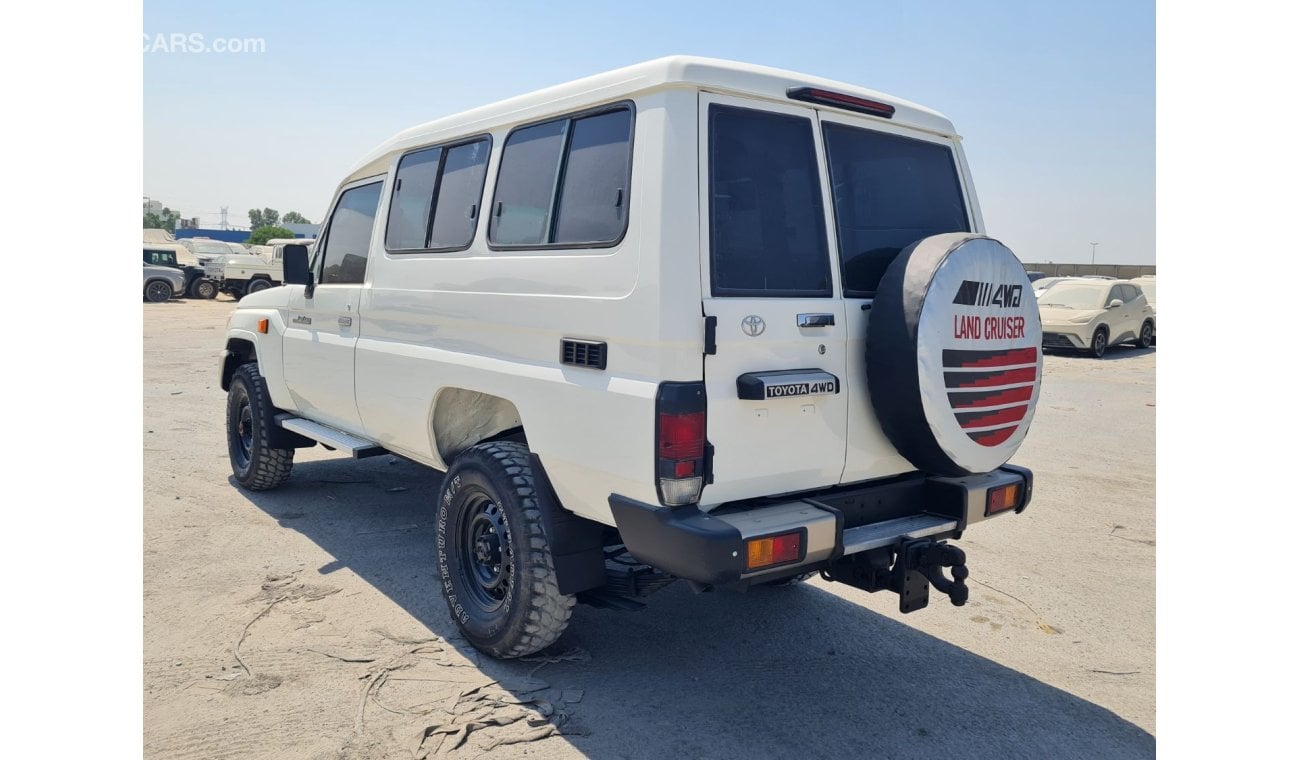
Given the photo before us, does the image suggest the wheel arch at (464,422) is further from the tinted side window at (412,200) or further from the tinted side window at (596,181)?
the tinted side window at (596,181)

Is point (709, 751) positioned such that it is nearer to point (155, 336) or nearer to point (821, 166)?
point (821, 166)

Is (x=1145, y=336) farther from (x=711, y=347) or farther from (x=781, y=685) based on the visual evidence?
(x=711, y=347)

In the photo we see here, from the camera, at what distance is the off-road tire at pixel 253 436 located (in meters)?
6.32

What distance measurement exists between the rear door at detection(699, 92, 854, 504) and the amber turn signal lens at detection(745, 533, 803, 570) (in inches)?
10.0

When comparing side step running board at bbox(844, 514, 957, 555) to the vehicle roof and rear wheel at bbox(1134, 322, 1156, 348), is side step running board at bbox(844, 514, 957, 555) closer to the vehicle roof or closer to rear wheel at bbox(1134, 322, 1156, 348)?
the vehicle roof

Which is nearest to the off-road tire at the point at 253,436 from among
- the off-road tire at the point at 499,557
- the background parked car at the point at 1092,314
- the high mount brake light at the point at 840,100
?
the off-road tire at the point at 499,557

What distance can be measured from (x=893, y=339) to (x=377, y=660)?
255cm

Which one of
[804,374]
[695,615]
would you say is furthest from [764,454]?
[695,615]

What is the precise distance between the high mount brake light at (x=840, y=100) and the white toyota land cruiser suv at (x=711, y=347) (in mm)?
14

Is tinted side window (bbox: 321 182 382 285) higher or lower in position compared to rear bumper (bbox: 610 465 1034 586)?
higher

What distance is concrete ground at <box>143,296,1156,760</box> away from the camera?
3.43 metres

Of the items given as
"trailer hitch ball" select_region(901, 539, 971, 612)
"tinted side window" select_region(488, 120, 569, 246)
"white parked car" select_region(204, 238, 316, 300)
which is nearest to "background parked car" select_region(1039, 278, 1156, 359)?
"trailer hitch ball" select_region(901, 539, 971, 612)

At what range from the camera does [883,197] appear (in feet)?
12.7

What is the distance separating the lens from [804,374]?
3.40 metres
